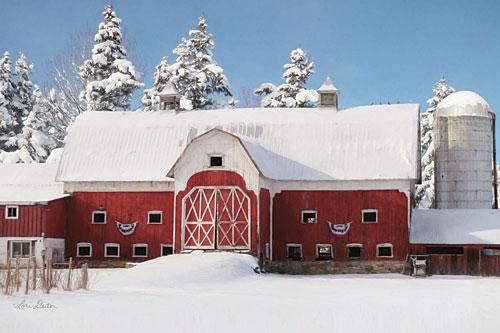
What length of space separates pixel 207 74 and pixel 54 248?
776 inches

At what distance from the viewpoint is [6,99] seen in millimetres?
56844

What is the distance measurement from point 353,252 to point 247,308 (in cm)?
1723

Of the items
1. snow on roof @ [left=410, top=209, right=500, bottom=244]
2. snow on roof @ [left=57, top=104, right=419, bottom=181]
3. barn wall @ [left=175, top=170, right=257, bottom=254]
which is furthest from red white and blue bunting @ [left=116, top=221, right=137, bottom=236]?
snow on roof @ [left=410, top=209, right=500, bottom=244]

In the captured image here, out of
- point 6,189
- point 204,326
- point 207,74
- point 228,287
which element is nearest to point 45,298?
point 204,326

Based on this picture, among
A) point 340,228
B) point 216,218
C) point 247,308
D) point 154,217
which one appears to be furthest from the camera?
point 154,217

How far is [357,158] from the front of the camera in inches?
1458

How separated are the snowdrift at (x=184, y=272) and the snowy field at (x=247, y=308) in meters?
0.13

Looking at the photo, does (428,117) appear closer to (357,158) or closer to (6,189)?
(357,158)

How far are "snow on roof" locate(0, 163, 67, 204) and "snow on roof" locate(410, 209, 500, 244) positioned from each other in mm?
16756

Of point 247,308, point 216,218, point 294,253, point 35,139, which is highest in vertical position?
point 35,139

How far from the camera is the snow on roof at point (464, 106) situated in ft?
133

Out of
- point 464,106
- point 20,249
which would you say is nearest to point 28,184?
point 20,249

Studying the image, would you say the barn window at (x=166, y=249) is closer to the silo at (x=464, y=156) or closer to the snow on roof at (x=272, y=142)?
the snow on roof at (x=272, y=142)

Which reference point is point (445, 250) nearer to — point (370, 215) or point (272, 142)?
point (370, 215)
